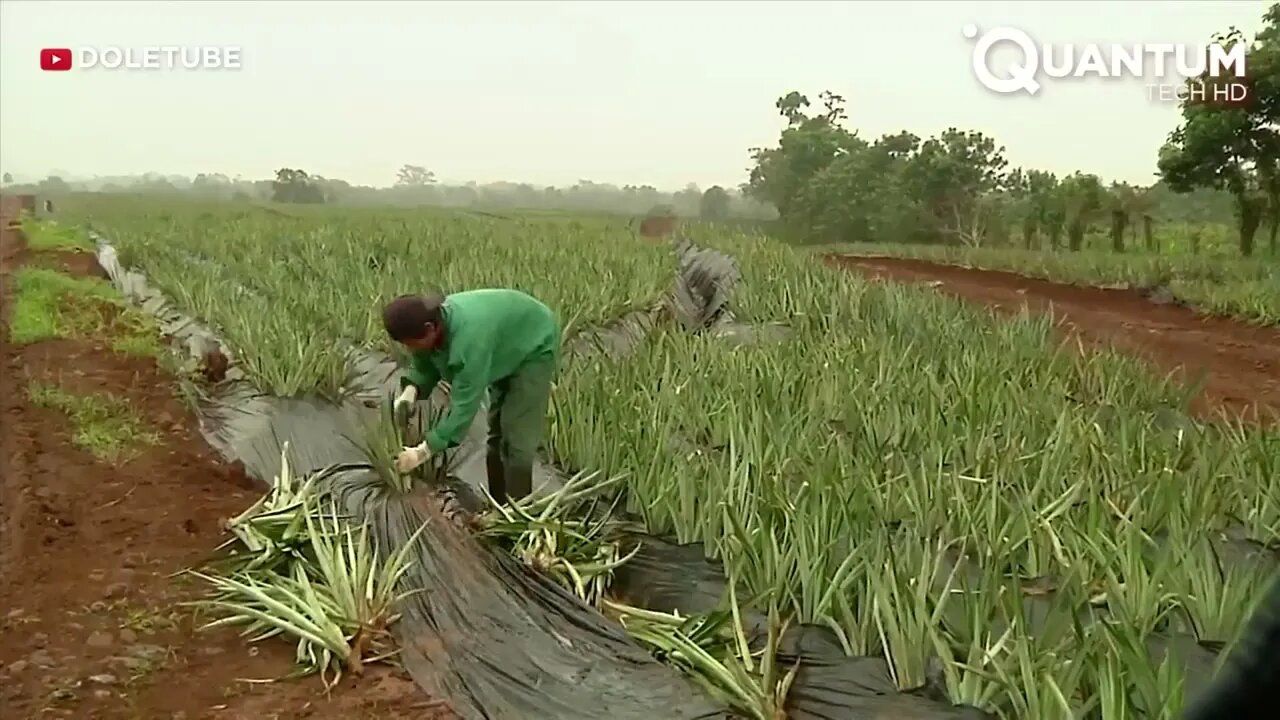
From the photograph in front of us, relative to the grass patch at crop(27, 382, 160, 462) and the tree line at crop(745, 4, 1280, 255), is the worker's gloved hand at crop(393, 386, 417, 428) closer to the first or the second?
the grass patch at crop(27, 382, 160, 462)

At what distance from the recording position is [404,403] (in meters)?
2.99

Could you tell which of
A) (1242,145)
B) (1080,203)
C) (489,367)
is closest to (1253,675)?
(489,367)

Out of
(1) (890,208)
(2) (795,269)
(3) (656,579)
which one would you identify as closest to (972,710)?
(3) (656,579)

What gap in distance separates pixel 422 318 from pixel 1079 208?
14719mm

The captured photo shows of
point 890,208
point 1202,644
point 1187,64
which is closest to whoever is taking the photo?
point 1202,644

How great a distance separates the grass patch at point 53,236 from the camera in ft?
36.7

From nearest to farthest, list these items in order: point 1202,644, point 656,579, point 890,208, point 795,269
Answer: point 1202,644
point 656,579
point 795,269
point 890,208

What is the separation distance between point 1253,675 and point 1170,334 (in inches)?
308

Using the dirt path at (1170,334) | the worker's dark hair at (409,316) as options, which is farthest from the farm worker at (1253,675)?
the dirt path at (1170,334)

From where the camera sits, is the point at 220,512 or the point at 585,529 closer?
the point at 585,529

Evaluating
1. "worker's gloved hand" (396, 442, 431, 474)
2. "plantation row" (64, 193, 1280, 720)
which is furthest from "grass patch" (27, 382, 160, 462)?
"worker's gloved hand" (396, 442, 431, 474)

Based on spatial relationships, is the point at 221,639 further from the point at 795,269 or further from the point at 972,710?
the point at 795,269

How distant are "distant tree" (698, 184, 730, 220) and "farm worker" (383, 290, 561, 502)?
40.0 ft

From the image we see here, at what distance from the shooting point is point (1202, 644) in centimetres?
181
